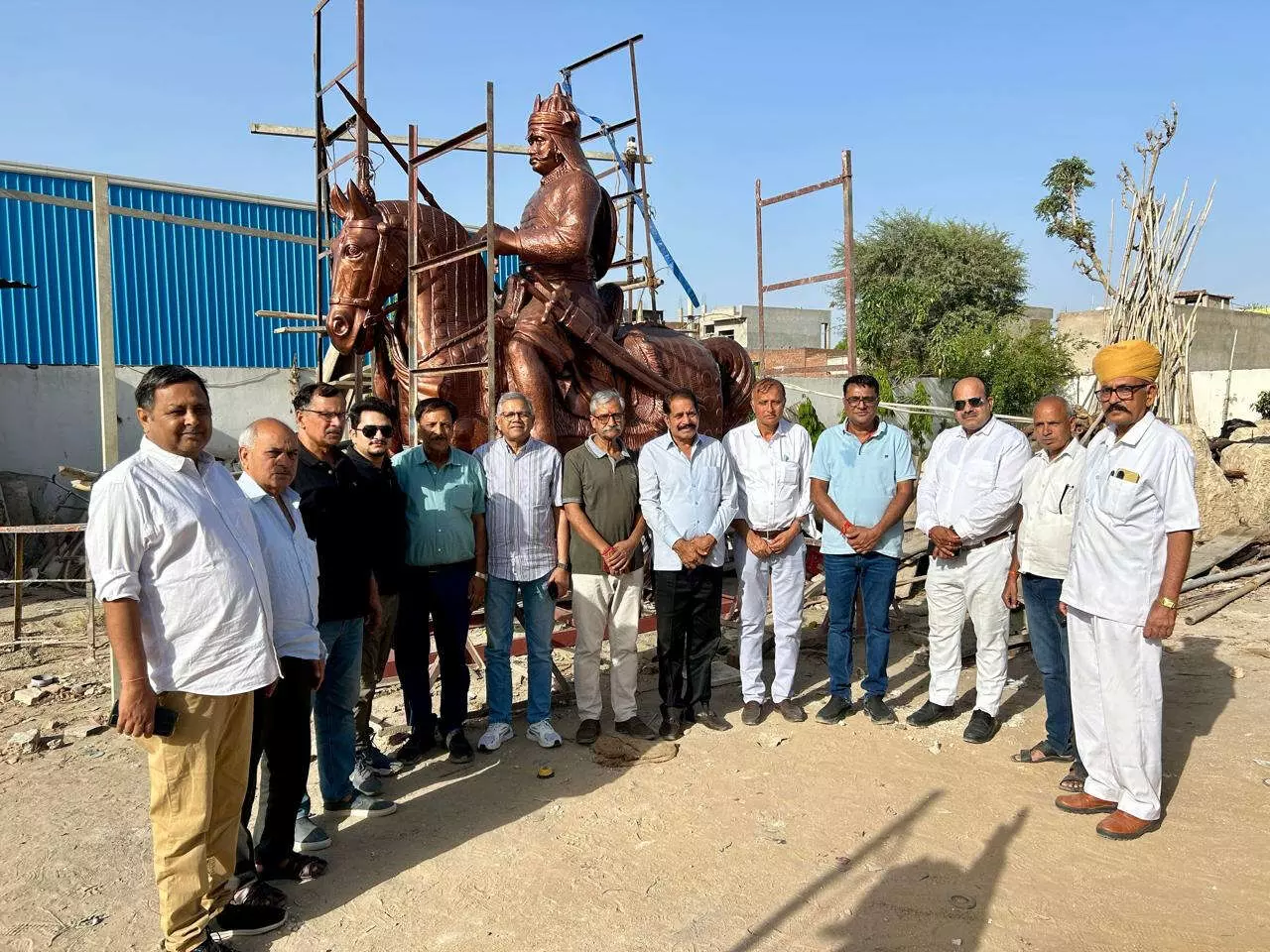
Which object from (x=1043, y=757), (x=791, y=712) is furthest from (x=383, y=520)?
(x=1043, y=757)

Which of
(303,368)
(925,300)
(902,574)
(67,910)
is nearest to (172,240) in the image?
(303,368)

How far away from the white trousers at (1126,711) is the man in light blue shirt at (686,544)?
5.97ft

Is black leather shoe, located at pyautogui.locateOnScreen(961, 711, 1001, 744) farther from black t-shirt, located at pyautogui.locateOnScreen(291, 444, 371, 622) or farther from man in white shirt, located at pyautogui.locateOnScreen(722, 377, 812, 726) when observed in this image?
black t-shirt, located at pyautogui.locateOnScreen(291, 444, 371, 622)

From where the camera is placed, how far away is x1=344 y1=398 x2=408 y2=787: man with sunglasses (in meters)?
3.72

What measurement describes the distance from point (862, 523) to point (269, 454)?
3140 mm

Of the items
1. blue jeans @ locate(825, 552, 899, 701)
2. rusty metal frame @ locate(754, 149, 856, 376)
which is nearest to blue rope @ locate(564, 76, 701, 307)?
rusty metal frame @ locate(754, 149, 856, 376)

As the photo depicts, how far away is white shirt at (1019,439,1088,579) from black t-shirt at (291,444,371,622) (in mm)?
3131

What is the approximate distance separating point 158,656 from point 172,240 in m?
13.2

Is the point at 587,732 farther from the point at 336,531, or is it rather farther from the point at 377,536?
the point at 336,531

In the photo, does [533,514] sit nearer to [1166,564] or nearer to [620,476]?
[620,476]

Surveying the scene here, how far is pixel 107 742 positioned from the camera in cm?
460

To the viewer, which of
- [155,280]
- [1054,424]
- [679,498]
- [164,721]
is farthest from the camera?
[155,280]

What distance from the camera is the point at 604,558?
175 inches

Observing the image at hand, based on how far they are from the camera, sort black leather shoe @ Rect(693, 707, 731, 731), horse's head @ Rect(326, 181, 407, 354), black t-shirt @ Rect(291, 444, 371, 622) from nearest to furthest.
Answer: black t-shirt @ Rect(291, 444, 371, 622)
black leather shoe @ Rect(693, 707, 731, 731)
horse's head @ Rect(326, 181, 407, 354)
